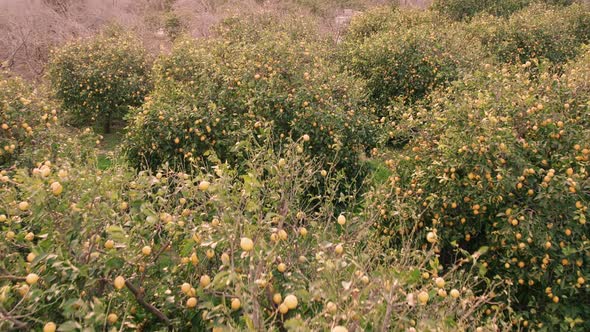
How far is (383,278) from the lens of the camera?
150 centimetres

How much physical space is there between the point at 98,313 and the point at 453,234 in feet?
9.29

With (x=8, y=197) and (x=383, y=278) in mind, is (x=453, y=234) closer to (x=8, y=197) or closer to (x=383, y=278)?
(x=383, y=278)

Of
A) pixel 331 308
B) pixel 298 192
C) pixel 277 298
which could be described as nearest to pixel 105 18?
Result: pixel 298 192

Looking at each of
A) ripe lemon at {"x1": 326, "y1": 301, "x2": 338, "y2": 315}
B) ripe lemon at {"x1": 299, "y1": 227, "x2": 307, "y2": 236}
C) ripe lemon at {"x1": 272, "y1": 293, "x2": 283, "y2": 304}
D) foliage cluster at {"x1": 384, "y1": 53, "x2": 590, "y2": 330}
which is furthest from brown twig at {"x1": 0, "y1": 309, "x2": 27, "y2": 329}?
foliage cluster at {"x1": 384, "y1": 53, "x2": 590, "y2": 330}

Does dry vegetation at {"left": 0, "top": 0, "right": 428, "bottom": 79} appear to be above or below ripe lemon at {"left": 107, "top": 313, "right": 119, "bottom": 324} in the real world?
below

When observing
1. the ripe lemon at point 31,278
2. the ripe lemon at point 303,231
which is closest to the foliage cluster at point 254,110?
the ripe lemon at point 303,231

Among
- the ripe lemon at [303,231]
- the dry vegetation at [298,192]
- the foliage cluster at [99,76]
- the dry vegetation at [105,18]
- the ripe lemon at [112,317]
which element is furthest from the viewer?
the dry vegetation at [105,18]

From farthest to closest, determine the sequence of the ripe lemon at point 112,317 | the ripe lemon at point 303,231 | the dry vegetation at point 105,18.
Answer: the dry vegetation at point 105,18, the ripe lemon at point 303,231, the ripe lemon at point 112,317

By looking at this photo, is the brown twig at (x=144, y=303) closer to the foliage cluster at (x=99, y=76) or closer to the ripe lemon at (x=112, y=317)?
the ripe lemon at (x=112, y=317)

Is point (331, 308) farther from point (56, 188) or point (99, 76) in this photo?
point (99, 76)

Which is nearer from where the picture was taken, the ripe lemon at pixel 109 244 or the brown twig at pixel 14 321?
the brown twig at pixel 14 321

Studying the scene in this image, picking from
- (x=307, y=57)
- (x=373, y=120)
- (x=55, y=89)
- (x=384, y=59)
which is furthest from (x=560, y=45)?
(x=55, y=89)

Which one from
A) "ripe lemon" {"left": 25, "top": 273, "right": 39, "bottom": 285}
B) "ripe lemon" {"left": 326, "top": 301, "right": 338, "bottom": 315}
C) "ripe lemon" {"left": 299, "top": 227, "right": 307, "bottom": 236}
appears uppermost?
"ripe lemon" {"left": 25, "top": 273, "right": 39, "bottom": 285}

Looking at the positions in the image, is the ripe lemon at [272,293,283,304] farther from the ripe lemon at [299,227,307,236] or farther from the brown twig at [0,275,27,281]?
the brown twig at [0,275,27,281]
